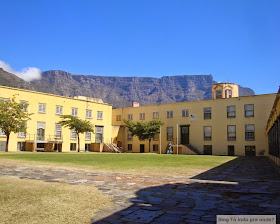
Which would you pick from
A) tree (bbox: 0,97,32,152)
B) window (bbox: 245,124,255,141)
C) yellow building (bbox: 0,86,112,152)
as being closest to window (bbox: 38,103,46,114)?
yellow building (bbox: 0,86,112,152)

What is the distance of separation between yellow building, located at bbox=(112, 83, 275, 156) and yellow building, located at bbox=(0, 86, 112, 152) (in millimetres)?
5422

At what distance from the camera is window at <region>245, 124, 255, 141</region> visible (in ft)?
122

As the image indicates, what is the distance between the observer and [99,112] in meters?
48.1

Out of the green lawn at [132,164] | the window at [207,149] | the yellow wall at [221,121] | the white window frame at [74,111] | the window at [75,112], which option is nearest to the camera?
the green lawn at [132,164]

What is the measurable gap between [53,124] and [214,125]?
927 inches

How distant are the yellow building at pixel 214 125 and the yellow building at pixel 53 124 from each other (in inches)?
213

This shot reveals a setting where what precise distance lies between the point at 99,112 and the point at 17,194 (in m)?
42.3

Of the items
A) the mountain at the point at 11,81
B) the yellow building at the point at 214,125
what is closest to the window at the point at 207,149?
the yellow building at the point at 214,125

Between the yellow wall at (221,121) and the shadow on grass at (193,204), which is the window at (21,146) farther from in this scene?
the shadow on grass at (193,204)

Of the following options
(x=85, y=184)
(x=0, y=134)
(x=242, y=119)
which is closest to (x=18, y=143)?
(x=0, y=134)

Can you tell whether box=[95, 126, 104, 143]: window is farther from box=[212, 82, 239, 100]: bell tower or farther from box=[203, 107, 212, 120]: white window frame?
box=[212, 82, 239, 100]: bell tower

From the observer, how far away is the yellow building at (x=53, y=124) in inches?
1454

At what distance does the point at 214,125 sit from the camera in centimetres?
4103

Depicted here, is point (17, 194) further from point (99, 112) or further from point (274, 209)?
point (99, 112)
